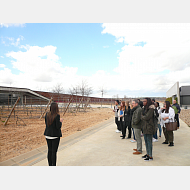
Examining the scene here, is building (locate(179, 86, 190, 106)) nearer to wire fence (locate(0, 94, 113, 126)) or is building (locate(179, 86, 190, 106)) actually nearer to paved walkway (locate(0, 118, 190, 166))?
wire fence (locate(0, 94, 113, 126))

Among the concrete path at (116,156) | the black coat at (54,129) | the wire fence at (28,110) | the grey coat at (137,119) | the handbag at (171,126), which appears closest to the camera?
the black coat at (54,129)

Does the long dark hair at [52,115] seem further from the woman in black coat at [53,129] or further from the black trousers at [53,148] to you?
the black trousers at [53,148]

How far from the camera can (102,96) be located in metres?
49.2

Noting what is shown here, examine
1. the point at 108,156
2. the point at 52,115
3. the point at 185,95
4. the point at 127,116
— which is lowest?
the point at 108,156

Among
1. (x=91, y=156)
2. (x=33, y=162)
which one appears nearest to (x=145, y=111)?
(x=91, y=156)

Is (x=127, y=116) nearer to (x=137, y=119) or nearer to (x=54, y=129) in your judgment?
(x=137, y=119)

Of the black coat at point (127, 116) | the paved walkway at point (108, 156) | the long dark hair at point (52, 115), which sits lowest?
the paved walkway at point (108, 156)

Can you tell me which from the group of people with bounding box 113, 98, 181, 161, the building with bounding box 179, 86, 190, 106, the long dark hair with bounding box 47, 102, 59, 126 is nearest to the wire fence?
the long dark hair with bounding box 47, 102, 59, 126

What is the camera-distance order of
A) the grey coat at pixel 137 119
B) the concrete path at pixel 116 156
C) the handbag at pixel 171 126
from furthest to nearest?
1. the handbag at pixel 171 126
2. the grey coat at pixel 137 119
3. the concrete path at pixel 116 156

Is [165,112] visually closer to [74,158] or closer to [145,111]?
[145,111]

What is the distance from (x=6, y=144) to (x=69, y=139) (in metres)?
2.40

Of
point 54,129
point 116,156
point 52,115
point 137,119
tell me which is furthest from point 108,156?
point 52,115

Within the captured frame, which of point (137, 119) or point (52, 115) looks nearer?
point (52, 115)

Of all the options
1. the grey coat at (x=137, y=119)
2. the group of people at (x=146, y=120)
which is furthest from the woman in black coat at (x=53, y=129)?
the grey coat at (x=137, y=119)
